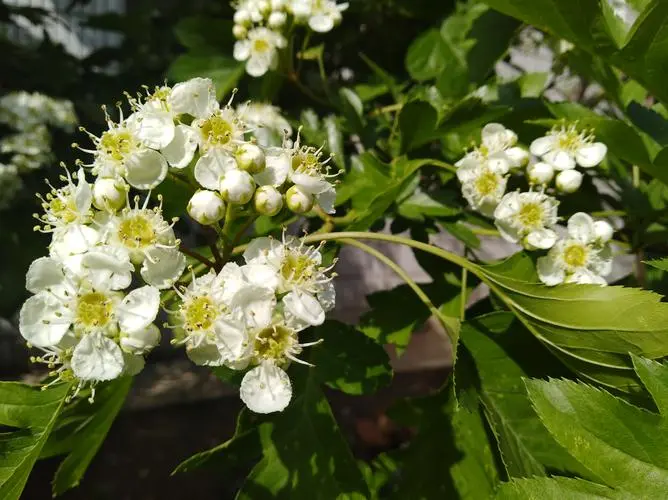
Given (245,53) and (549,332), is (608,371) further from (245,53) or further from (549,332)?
(245,53)

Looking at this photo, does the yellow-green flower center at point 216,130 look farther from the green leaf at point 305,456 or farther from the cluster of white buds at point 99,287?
the green leaf at point 305,456

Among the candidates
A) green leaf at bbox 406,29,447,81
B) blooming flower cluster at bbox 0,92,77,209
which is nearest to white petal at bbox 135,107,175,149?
green leaf at bbox 406,29,447,81

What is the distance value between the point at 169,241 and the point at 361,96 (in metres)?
0.61

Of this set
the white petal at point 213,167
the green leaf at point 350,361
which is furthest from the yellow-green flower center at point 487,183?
the white petal at point 213,167

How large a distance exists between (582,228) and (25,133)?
4.96 feet

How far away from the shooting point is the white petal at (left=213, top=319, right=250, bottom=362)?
0.57 meters

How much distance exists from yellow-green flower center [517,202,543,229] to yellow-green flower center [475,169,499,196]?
5 cm

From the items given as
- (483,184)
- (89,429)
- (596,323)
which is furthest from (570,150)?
(89,429)

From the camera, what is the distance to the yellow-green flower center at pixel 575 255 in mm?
762

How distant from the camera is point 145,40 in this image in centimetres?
150

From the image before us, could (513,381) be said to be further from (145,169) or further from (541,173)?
(145,169)

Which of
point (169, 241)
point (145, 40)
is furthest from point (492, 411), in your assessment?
point (145, 40)

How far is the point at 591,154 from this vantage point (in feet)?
2.68

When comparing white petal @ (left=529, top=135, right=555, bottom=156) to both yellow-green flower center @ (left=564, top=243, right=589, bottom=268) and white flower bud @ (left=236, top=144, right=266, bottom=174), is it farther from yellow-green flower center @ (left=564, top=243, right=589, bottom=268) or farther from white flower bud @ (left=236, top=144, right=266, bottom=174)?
white flower bud @ (left=236, top=144, right=266, bottom=174)
